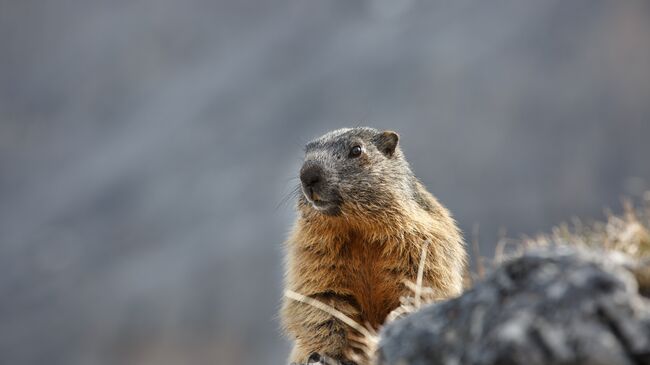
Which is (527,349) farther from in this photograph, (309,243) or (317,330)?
(309,243)

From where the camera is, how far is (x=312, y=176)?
736 centimetres

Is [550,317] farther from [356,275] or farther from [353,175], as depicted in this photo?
[353,175]

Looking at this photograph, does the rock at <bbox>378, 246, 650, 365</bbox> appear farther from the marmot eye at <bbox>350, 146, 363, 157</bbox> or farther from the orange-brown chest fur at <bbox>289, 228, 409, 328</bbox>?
the marmot eye at <bbox>350, 146, 363, 157</bbox>

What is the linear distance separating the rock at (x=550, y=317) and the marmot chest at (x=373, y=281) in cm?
309

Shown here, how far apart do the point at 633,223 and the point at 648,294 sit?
297 cm

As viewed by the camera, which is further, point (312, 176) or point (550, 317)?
point (312, 176)

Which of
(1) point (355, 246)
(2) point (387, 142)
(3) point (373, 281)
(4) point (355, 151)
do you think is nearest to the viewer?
(3) point (373, 281)

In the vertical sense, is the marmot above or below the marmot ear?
below

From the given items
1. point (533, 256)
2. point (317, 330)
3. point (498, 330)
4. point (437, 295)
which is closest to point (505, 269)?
point (533, 256)

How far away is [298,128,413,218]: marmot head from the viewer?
7336mm

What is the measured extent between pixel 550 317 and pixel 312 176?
4398 millimetres

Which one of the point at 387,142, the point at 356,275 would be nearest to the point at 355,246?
the point at 356,275

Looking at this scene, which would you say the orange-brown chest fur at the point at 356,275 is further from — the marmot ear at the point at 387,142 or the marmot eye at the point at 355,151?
the marmot ear at the point at 387,142

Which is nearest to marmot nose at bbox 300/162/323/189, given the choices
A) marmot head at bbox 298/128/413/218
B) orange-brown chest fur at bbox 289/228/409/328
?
marmot head at bbox 298/128/413/218
